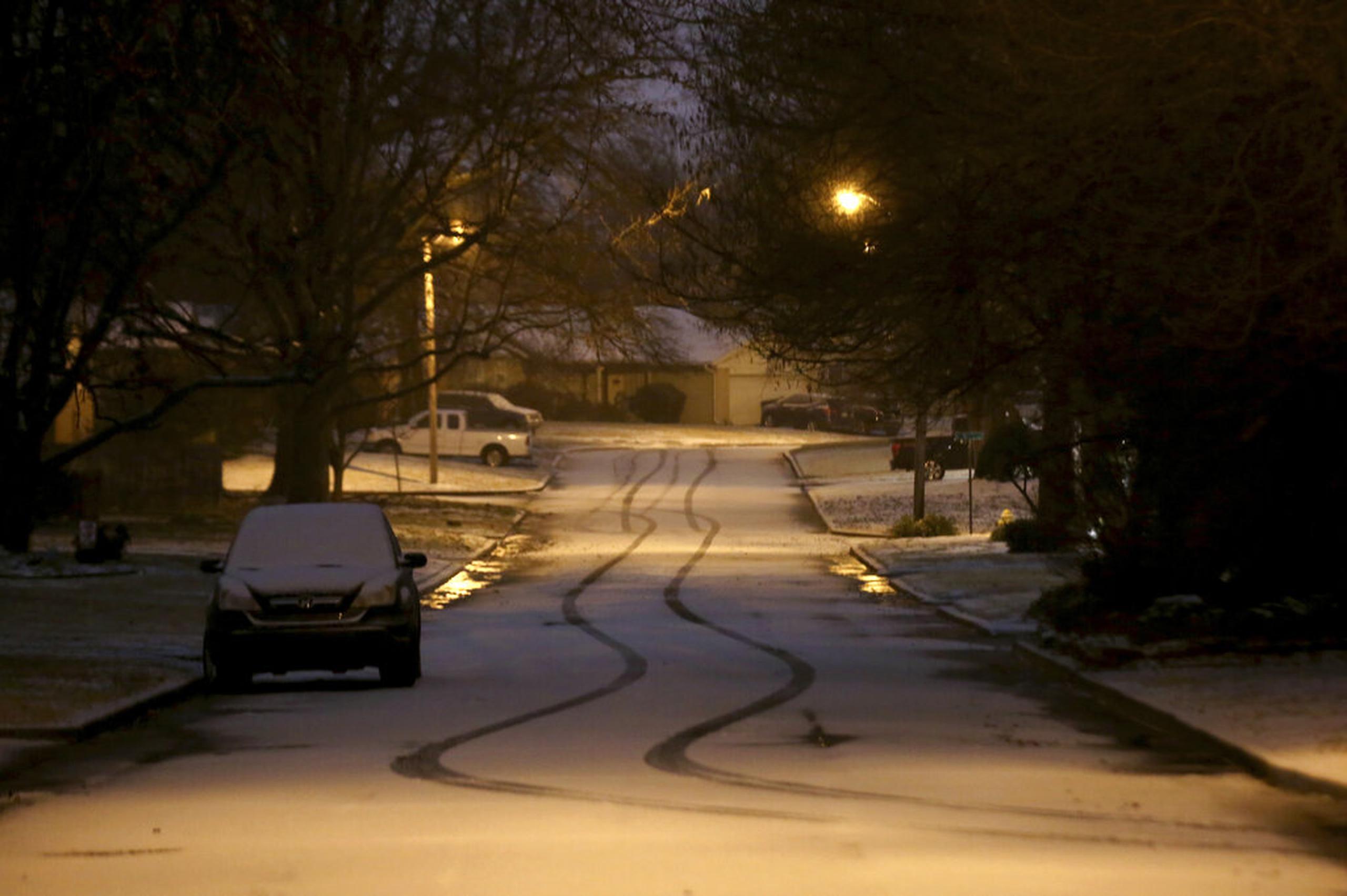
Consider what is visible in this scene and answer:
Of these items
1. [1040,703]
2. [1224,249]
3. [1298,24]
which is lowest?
[1040,703]

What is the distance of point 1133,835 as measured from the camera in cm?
961

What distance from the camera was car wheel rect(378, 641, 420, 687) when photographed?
1722 cm

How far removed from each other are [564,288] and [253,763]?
27166mm

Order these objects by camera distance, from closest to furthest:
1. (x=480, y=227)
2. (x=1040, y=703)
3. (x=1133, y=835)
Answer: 1. (x=1133, y=835)
2. (x=1040, y=703)
3. (x=480, y=227)

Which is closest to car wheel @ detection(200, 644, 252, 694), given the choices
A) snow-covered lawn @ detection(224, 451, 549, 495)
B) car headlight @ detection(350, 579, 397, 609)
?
car headlight @ detection(350, 579, 397, 609)

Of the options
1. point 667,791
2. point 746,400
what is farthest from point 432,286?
point 746,400

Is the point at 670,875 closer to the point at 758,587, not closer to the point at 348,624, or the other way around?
the point at 348,624

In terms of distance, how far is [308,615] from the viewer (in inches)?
668

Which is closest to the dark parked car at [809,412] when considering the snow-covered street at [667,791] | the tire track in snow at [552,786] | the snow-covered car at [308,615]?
the tire track in snow at [552,786]

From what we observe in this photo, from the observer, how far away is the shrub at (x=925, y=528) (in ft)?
148

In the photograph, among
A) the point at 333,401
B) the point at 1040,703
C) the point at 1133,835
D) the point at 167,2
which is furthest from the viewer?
the point at 333,401

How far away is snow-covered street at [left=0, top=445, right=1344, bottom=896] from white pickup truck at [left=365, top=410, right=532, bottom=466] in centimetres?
4744

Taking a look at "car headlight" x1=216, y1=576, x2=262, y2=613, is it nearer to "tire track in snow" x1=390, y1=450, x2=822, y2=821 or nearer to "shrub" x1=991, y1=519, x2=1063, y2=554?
"tire track in snow" x1=390, y1=450, x2=822, y2=821

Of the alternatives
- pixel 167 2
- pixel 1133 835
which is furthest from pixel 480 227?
pixel 1133 835
